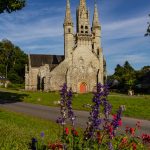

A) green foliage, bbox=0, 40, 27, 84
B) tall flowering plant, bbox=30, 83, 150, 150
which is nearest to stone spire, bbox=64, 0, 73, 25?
green foliage, bbox=0, 40, 27, 84

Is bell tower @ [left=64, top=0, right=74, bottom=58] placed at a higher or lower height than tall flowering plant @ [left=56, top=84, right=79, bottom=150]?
higher

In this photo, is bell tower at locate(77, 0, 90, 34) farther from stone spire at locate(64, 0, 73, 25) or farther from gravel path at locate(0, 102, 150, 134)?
gravel path at locate(0, 102, 150, 134)

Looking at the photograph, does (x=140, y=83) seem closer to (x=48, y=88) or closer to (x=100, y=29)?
(x=100, y=29)

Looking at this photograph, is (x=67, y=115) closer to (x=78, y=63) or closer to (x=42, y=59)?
(x=78, y=63)

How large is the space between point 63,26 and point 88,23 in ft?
18.4

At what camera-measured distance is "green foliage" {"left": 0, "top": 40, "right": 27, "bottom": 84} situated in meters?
105

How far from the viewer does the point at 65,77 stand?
7400cm

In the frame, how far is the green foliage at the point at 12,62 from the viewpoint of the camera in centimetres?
10481

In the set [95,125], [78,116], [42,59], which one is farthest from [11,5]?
[42,59]

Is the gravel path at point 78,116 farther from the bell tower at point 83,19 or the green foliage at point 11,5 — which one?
the bell tower at point 83,19

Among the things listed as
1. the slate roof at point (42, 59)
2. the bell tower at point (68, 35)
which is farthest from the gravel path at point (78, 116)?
the slate roof at point (42, 59)

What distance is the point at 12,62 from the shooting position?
111188 millimetres

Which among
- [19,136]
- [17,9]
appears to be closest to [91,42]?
[17,9]

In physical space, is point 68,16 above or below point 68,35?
above
